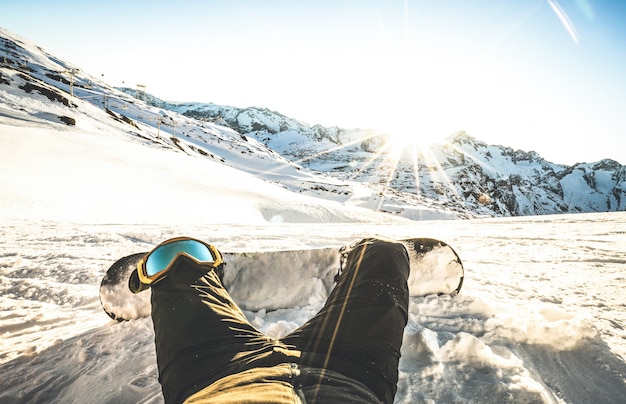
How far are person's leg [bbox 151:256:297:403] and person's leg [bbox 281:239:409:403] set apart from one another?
0.15m

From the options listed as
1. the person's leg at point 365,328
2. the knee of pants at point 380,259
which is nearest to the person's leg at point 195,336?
the person's leg at point 365,328

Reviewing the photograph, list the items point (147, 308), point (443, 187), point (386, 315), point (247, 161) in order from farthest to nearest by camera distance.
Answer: point (443, 187), point (247, 161), point (147, 308), point (386, 315)

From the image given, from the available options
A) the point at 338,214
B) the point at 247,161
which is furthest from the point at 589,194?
the point at 338,214

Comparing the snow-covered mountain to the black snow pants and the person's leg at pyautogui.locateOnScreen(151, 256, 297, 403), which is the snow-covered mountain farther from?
the person's leg at pyautogui.locateOnScreen(151, 256, 297, 403)

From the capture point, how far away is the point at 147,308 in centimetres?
214

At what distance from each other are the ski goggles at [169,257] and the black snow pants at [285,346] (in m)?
0.05

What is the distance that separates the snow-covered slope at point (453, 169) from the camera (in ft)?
254

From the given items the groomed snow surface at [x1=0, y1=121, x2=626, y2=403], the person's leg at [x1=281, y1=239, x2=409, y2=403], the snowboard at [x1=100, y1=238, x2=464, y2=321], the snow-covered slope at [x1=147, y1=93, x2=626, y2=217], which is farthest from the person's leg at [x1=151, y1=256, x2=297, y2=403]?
the snow-covered slope at [x1=147, y1=93, x2=626, y2=217]

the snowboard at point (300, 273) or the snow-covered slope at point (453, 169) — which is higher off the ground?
the snow-covered slope at point (453, 169)

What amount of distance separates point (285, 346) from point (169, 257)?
870 mm

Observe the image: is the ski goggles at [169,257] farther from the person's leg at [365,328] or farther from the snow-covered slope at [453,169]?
the snow-covered slope at [453,169]

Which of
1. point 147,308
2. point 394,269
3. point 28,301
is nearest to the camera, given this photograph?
point 394,269

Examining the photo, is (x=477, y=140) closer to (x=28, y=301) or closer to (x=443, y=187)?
(x=443, y=187)

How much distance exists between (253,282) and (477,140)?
16659cm
